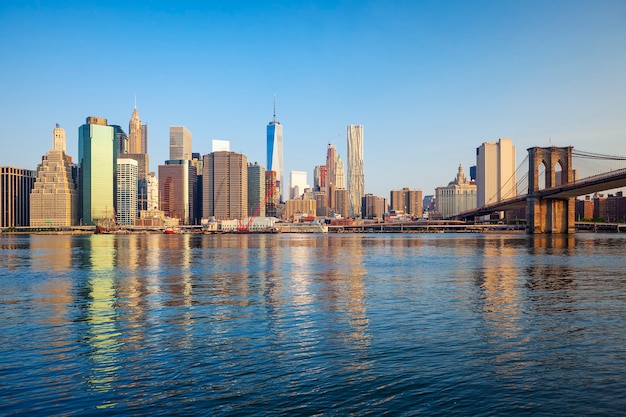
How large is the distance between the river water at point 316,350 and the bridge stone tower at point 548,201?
12062 cm

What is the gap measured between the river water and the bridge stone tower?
12062 centimetres

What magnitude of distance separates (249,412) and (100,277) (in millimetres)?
40642

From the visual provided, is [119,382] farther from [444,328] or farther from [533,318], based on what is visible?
[533,318]

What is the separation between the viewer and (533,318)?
27281mm

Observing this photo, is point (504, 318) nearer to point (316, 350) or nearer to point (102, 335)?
point (316, 350)

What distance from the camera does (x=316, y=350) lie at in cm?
2098

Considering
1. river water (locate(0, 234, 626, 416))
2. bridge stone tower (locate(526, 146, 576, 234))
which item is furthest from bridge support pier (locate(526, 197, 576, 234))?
river water (locate(0, 234, 626, 416))

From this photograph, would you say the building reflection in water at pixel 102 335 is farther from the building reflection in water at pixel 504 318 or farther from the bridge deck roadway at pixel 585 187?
the bridge deck roadway at pixel 585 187

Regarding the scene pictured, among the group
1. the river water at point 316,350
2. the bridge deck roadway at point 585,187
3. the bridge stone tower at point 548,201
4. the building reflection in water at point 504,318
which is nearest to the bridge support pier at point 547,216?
the bridge stone tower at point 548,201

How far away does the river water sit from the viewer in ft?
50.5

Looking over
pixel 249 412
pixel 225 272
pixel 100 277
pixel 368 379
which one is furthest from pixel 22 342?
pixel 225 272

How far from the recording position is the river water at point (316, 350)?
15.4 meters

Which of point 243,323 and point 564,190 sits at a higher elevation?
point 564,190

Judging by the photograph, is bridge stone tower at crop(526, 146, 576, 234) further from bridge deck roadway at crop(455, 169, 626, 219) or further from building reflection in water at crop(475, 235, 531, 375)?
building reflection in water at crop(475, 235, 531, 375)
